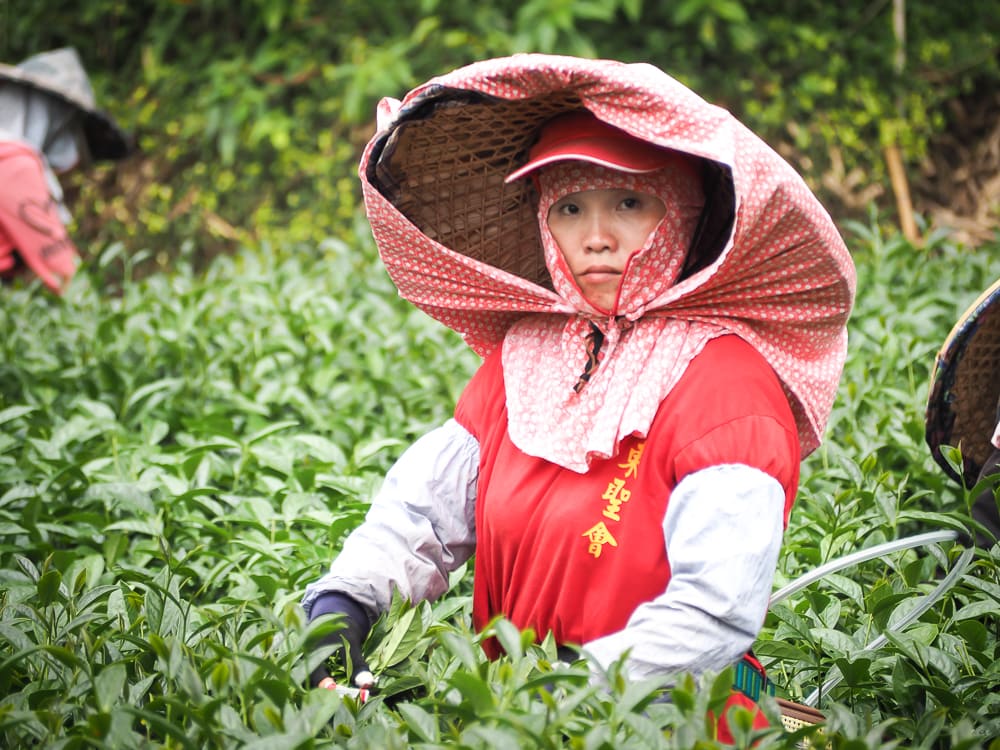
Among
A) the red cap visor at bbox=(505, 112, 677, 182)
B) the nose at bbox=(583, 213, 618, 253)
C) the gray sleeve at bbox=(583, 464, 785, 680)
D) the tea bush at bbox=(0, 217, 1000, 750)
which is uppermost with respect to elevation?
the red cap visor at bbox=(505, 112, 677, 182)

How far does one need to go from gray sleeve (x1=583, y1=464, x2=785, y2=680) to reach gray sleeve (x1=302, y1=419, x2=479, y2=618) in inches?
15.4

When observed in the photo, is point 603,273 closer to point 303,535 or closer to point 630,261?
point 630,261

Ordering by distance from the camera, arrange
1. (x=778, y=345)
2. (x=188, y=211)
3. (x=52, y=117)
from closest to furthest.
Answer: (x=778, y=345) → (x=52, y=117) → (x=188, y=211)

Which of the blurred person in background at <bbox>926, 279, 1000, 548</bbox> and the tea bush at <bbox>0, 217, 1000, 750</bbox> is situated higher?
the blurred person in background at <bbox>926, 279, 1000, 548</bbox>

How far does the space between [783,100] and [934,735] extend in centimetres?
490

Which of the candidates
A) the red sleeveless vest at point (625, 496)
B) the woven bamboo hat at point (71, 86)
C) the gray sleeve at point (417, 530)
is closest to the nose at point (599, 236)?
the red sleeveless vest at point (625, 496)

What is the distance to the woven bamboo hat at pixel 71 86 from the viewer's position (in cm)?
480

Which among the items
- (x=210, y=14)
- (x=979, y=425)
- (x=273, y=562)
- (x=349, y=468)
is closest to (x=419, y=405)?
(x=349, y=468)

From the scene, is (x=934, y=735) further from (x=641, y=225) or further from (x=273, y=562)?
(x=273, y=562)

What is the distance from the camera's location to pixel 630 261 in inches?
70.7

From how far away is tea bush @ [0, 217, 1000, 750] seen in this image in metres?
1.41

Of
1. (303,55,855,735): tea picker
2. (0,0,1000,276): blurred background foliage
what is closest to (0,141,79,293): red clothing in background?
(0,0,1000,276): blurred background foliage

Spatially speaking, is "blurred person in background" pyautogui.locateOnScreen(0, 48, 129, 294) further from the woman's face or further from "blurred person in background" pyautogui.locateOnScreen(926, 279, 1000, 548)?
"blurred person in background" pyautogui.locateOnScreen(926, 279, 1000, 548)

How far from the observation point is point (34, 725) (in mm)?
1432
